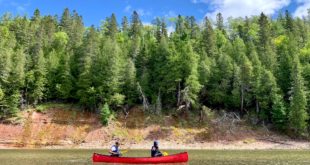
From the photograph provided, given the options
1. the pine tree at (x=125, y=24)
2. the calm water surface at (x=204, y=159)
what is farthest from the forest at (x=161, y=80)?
the pine tree at (x=125, y=24)

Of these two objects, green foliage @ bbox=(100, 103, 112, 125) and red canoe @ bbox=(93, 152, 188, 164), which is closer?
Answer: red canoe @ bbox=(93, 152, 188, 164)

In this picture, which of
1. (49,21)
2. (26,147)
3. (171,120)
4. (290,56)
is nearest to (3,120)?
(26,147)

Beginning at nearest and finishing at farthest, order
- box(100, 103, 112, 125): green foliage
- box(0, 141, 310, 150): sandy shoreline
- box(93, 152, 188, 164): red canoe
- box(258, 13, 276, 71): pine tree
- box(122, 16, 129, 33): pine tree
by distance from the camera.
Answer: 1. box(93, 152, 188, 164): red canoe
2. box(0, 141, 310, 150): sandy shoreline
3. box(100, 103, 112, 125): green foliage
4. box(258, 13, 276, 71): pine tree
5. box(122, 16, 129, 33): pine tree

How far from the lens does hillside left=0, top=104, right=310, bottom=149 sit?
241 ft

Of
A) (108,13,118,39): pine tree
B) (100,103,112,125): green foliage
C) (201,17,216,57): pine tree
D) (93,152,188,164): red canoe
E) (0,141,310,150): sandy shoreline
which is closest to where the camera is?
(93,152,188,164): red canoe

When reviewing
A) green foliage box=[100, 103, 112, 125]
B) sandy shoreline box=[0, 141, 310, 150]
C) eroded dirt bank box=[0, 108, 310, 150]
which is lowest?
sandy shoreline box=[0, 141, 310, 150]

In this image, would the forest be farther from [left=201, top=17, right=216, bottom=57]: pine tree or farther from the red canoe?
the red canoe

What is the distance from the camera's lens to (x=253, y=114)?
84.9m

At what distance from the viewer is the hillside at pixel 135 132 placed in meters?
73.6

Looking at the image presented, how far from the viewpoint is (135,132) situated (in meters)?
78.4

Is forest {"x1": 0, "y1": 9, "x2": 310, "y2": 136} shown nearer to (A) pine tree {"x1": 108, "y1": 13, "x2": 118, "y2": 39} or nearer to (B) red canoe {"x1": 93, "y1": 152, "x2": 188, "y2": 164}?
(A) pine tree {"x1": 108, "y1": 13, "x2": 118, "y2": 39}

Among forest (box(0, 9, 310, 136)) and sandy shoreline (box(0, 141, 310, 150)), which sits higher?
forest (box(0, 9, 310, 136))

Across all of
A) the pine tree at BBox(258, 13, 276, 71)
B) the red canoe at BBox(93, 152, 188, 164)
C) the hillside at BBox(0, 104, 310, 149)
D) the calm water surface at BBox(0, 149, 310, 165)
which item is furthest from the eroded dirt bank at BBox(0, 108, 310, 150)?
the red canoe at BBox(93, 152, 188, 164)

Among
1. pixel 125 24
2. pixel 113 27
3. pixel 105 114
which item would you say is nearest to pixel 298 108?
pixel 105 114
